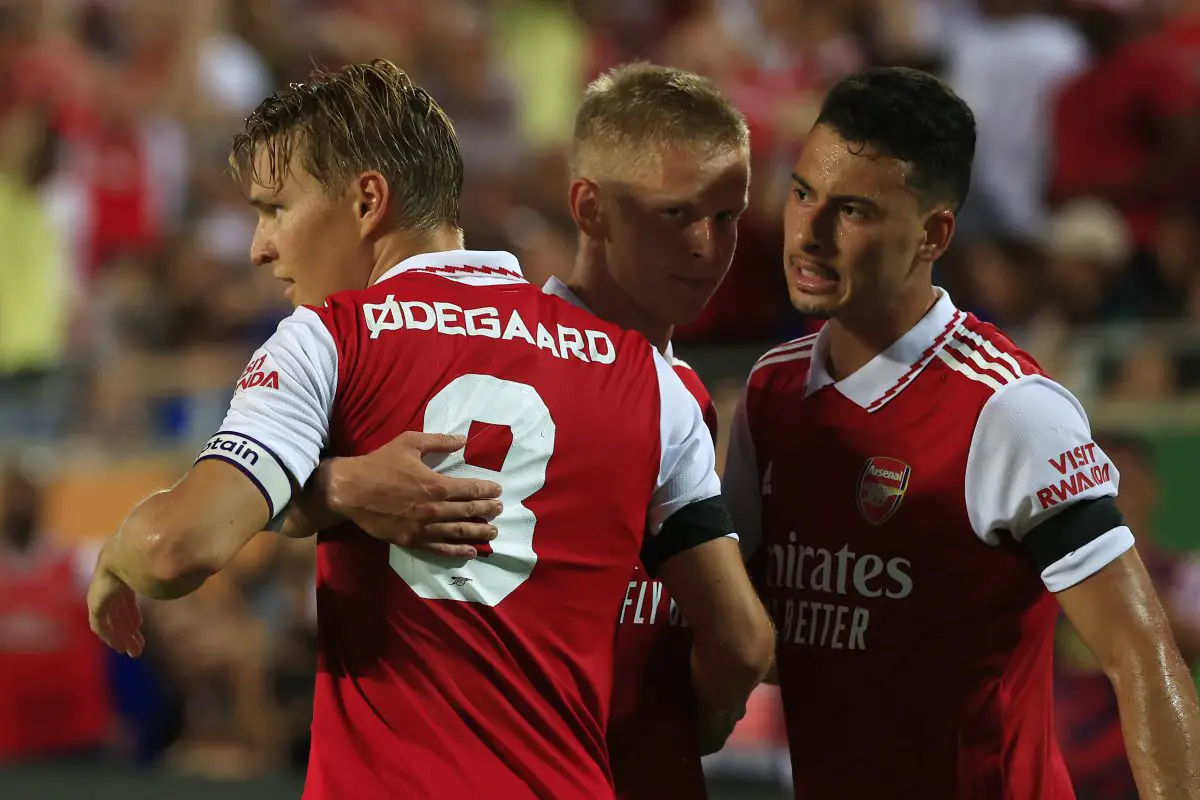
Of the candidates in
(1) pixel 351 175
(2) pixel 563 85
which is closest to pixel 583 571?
(1) pixel 351 175

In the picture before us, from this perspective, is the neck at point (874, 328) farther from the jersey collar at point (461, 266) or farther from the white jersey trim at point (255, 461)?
the white jersey trim at point (255, 461)

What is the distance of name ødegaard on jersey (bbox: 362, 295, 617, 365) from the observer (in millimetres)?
2443

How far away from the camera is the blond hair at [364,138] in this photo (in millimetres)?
2600

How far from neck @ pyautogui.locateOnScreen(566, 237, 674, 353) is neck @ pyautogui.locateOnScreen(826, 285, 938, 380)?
0.33 m

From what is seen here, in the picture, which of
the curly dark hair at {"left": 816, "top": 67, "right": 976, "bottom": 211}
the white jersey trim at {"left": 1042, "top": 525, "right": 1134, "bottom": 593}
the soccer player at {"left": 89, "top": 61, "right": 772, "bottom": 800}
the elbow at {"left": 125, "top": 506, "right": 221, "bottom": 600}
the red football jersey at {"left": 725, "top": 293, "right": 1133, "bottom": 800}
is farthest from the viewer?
the curly dark hair at {"left": 816, "top": 67, "right": 976, "bottom": 211}

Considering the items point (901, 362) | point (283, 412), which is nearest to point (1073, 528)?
point (901, 362)

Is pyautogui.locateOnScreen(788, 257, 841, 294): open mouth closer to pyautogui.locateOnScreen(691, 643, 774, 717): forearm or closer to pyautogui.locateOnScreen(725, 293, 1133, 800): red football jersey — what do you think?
pyautogui.locateOnScreen(725, 293, 1133, 800): red football jersey

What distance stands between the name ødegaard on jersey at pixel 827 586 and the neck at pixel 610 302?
46 cm

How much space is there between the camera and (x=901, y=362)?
3.05m

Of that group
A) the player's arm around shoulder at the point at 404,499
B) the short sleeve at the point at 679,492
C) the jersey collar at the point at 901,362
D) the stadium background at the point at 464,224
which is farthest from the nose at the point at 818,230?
the stadium background at the point at 464,224

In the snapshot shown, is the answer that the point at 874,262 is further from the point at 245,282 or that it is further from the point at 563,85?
the point at 563,85

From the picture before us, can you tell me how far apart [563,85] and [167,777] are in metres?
4.83

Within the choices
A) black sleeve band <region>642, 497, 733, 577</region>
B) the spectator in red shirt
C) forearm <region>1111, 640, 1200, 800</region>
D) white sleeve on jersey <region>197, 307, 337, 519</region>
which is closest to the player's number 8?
white sleeve on jersey <region>197, 307, 337, 519</region>

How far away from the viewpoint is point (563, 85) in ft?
34.5
